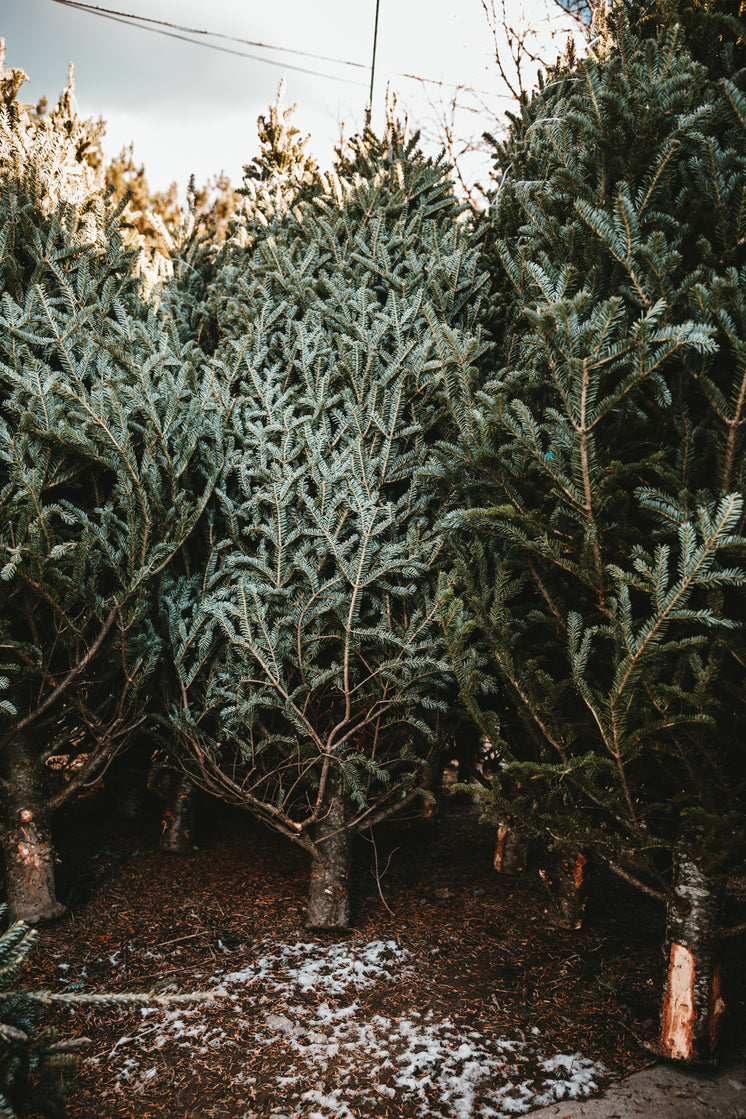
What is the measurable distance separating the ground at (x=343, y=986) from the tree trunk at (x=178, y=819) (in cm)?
12

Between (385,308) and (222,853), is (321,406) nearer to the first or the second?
(385,308)

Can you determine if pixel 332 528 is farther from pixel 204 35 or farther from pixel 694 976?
pixel 204 35

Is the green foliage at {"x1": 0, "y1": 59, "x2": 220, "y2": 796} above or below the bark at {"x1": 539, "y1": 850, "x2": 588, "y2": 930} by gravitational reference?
above

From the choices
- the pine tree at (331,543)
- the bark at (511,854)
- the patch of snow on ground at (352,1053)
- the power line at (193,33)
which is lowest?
the patch of snow on ground at (352,1053)

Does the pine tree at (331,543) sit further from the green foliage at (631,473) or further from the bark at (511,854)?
the bark at (511,854)

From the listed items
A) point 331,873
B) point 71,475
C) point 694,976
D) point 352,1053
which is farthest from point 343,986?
point 71,475

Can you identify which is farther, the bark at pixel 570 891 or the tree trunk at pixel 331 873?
the bark at pixel 570 891

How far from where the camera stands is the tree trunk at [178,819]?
449 cm

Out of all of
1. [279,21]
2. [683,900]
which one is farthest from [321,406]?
[279,21]

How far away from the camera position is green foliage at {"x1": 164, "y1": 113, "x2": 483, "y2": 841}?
10.8 ft

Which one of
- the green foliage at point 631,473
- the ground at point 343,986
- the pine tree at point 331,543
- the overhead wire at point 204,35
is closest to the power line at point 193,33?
the overhead wire at point 204,35

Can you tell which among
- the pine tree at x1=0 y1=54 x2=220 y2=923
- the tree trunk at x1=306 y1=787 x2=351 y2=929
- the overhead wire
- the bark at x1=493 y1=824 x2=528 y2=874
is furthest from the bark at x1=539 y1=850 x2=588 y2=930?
the overhead wire

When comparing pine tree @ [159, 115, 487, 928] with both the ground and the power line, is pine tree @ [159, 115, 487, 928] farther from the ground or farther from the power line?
the power line

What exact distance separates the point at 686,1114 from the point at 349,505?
273 cm
